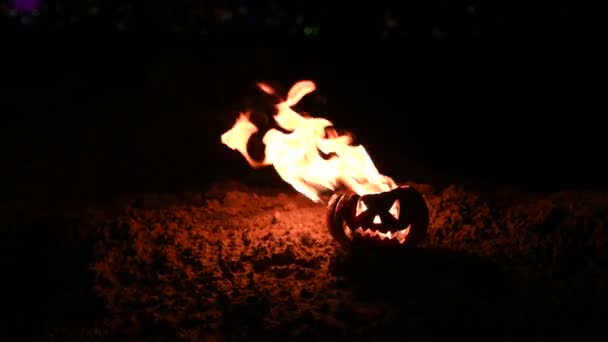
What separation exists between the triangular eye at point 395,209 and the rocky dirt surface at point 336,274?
0.82 ft

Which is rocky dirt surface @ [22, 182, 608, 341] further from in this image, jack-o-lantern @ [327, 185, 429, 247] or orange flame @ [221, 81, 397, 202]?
orange flame @ [221, 81, 397, 202]

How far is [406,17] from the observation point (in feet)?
32.8

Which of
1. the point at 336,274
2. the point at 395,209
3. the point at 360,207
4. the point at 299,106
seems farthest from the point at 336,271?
the point at 299,106

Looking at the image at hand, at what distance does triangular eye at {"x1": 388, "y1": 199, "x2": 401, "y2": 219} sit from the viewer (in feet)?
13.9

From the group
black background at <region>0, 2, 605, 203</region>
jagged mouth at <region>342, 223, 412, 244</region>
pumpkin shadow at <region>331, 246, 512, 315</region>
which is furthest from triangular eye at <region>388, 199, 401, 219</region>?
black background at <region>0, 2, 605, 203</region>

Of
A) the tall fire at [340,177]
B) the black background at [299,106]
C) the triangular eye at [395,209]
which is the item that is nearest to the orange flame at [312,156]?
the tall fire at [340,177]

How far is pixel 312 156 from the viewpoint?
4.63 m

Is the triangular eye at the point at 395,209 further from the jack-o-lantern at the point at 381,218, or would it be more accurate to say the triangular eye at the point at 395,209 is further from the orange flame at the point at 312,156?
the orange flame at the point at 312,156

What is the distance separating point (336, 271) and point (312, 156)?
86 cm

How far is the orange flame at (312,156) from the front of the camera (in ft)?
14.4

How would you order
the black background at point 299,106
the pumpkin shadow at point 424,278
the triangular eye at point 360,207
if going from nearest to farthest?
the pumpkin shadow at point 424,278 → the triangular eye at point 360,207 → the black background at point 299,106

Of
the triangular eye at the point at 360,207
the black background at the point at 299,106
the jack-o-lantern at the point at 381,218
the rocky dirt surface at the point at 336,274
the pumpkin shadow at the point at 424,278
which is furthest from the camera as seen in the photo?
the black background at the point at 299,106

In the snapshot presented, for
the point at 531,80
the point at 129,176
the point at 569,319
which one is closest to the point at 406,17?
the point at 531,80

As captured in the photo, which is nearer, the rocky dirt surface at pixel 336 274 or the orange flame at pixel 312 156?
the rocky dirt surface at pixel 336 274
